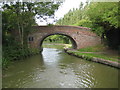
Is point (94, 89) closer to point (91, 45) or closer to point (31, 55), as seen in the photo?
point (31, 55)

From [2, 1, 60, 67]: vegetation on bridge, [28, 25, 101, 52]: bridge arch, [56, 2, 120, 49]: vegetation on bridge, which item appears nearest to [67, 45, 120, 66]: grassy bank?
[28, 25, 101, 52]: bridge arch

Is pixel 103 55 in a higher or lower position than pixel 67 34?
lower

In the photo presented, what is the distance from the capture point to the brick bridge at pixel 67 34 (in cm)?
1680

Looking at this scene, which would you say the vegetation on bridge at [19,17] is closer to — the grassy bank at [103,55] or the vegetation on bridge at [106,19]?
the vegetation on bridge at [106,19]

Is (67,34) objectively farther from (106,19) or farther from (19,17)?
(106,19)

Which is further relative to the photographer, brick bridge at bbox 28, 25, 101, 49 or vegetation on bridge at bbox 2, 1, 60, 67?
brick bridge at bbox 28, 25, 101, 49

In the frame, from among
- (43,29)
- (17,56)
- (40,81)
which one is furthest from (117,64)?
(43,29)

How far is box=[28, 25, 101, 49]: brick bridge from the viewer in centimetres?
1680

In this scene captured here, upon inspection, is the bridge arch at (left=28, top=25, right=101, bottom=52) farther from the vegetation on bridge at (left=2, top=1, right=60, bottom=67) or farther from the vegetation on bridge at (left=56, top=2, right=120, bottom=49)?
A: the vegetation on bridge at (left=56, top=2, right=120, bottom=49)

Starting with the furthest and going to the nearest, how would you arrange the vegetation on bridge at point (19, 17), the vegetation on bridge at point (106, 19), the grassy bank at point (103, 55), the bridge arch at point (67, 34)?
the bridge arch at point (67, 34), the vegetation on bridge at point (19, 17), the grassy bank at point (103, 55), the vegetation on bridge at point (106, 19)

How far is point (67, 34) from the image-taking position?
17.2 m

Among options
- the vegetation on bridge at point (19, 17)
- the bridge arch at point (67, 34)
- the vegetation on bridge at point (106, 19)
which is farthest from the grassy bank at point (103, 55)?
the vegetation on bridge at point (19, 17)

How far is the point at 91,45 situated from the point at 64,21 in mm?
33601

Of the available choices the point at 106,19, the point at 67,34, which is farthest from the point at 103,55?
the point at 67,34
